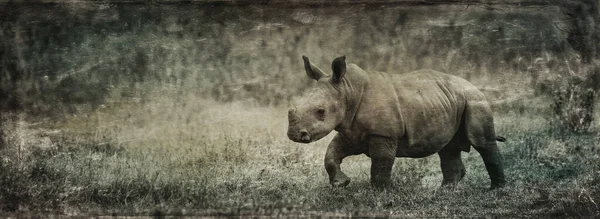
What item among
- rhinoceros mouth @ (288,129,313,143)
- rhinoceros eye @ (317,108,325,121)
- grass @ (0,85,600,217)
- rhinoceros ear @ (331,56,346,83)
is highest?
rhinoceros ear @ (331,56,346,83)

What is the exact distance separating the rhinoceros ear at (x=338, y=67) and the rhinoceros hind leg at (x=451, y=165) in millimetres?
990

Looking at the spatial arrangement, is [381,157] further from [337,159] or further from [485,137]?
[485,137]

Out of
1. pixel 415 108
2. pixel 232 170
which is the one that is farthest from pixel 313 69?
pixel 232 170

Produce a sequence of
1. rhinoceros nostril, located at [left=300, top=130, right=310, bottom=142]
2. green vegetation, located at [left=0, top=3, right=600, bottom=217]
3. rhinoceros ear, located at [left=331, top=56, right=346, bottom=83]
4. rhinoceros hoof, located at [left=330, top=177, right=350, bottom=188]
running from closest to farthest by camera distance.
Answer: rhinoceros nostril, located at [left=300, top=130, right=310, bottom=142] < rhinoceros ear, located at [left=331, top=56, right=346, bottom=83] < rhinoceros hoof, located at [left=330, top=177, right=350, bottom=188] < green vegetation, located at [left=0, top=3, right=600, bottom=217]

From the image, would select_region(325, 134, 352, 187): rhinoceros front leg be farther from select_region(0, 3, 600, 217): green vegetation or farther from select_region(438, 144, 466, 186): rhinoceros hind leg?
select_region(438, 144, 466, 186): rhinoceros hind leg

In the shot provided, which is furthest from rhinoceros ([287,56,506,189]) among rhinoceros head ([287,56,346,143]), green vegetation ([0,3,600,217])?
green vegetation ([0,3,600,217])

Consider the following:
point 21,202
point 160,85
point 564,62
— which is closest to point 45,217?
point 21,202

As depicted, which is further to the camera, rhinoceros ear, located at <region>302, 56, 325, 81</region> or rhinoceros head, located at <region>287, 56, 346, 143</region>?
rhinoceros ear, located at <region>302, 56, 325, 81</region>

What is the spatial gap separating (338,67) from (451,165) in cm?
115

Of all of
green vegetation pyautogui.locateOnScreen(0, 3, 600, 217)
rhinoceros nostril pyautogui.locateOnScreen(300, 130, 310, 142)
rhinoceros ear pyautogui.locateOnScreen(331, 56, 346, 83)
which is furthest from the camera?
green vegetation pyautogui.locateOnScreen(0, 3, 600, 217)

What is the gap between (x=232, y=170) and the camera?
21.2 ft

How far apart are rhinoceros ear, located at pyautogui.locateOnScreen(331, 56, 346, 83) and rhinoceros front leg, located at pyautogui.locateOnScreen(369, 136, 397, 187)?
1.62ft

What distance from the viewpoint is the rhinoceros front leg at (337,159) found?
247 inches

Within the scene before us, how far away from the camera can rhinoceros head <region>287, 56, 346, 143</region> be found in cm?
612
